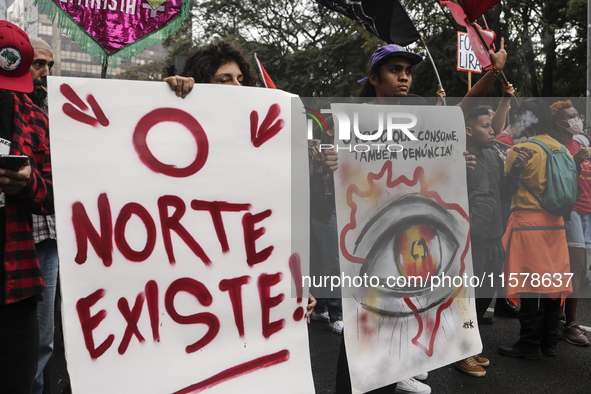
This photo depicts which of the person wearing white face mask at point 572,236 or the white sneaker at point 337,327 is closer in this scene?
the person wearing white face mask at point 572,236

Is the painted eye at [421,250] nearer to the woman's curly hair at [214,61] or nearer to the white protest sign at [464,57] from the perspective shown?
the woman's curly hair at [214,61]

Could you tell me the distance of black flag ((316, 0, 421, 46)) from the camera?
9.29ft

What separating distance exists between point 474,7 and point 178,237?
160cm

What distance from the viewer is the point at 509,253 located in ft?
12.2

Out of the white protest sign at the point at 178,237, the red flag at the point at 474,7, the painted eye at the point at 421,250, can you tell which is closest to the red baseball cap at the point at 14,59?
the white protest sign at the point at 178,237

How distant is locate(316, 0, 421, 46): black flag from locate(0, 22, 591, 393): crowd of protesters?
8cm

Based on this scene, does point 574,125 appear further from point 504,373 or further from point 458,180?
point 458,180

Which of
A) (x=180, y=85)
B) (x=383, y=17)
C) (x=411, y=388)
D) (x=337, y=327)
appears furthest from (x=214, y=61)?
(x=337, y=327)

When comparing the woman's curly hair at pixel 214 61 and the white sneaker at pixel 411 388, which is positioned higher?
the woman's curly hair at pixel 214 61

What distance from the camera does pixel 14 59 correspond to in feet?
5.41

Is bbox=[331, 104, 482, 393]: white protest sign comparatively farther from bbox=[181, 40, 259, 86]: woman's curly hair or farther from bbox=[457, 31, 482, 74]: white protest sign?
bbox=[457, 31, 482, 74]: white protest sign

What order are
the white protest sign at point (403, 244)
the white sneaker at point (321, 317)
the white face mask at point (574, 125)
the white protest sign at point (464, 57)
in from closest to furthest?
the white protest sign at point (403, 244), the white face mask at point (574, 125), the white sneaker at point (321, 317), the white protest sign at point (464, 57)

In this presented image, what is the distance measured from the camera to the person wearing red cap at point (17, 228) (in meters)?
1.65

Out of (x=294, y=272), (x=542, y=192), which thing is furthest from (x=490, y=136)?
(x=294, y=272)
